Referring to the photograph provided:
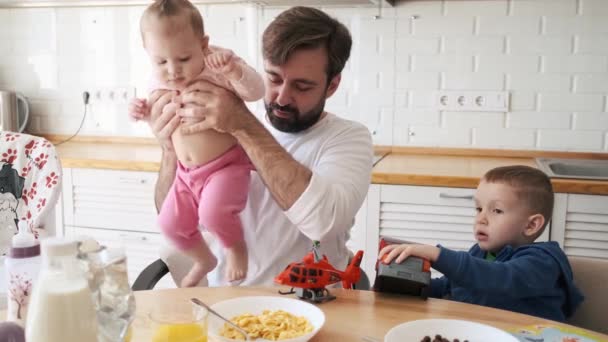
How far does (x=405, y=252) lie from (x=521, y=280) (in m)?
0.32

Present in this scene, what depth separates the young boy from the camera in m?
1.35

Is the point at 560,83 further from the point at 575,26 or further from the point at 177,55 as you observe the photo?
the point at 177,55

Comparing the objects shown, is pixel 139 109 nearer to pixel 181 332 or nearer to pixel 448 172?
pixel 181 332

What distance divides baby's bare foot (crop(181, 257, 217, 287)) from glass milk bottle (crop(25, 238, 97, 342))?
33.9 inches

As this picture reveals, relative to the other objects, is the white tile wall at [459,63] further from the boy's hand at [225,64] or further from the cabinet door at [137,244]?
the boy's hand at [225,64]

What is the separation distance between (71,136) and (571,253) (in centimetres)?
278

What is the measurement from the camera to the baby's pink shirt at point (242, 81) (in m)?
1.43

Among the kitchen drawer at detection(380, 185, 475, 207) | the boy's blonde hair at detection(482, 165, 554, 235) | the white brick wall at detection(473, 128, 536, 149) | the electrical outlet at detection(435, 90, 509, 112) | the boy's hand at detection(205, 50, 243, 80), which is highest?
the boy's hand at detection(205, 50, 243, 80)

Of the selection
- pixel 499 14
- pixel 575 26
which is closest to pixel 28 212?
pixel 499 14

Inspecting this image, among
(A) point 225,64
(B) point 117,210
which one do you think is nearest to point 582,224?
(A) point 225,64

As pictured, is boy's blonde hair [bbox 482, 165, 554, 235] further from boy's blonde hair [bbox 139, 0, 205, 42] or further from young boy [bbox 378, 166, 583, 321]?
boy's blonde hair [bbox 139, 0, 205, 42]

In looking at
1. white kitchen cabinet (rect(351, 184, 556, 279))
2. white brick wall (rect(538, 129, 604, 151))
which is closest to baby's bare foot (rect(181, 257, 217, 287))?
white kitchen cabinet (rect(351, 184, 556, 279))

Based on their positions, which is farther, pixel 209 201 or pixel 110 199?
pixel 110 199

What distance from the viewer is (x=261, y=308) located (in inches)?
46.9
